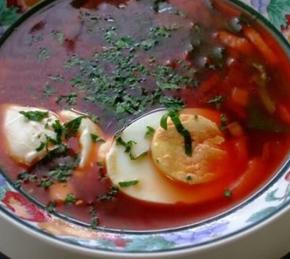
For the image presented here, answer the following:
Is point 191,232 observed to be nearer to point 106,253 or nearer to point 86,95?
point 106,253

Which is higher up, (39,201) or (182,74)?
(182,74)

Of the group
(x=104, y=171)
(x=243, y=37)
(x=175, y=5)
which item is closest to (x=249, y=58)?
(x=243, y=37)

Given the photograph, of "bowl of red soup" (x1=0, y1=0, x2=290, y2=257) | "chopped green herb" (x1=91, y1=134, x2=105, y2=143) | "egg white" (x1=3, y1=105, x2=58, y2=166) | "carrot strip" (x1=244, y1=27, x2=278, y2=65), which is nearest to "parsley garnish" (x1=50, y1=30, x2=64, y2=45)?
"bowl of red soup" (x1=0, y1=0, x2=290, y2=257)

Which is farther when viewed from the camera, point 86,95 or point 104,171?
point 86,95

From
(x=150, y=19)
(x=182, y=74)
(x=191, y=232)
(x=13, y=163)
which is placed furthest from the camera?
(x=150, y=19)

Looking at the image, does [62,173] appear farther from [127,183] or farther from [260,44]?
[260,44]

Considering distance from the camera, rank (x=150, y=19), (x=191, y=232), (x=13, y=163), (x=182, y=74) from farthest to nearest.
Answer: (x=150, y=19) → (x=182, y=74) → (x=13, y=163) → (x=191, y=232)

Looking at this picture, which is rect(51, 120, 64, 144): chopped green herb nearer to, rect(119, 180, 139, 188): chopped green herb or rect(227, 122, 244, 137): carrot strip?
rect(119, 180, 139, 188): chopped green herb

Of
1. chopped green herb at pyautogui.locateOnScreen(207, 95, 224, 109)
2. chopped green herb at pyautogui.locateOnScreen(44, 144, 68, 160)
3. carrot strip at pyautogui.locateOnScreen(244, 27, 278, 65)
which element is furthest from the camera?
carrot strip at pyautogui.locateOnScreen(244, 27, 278, 65)
